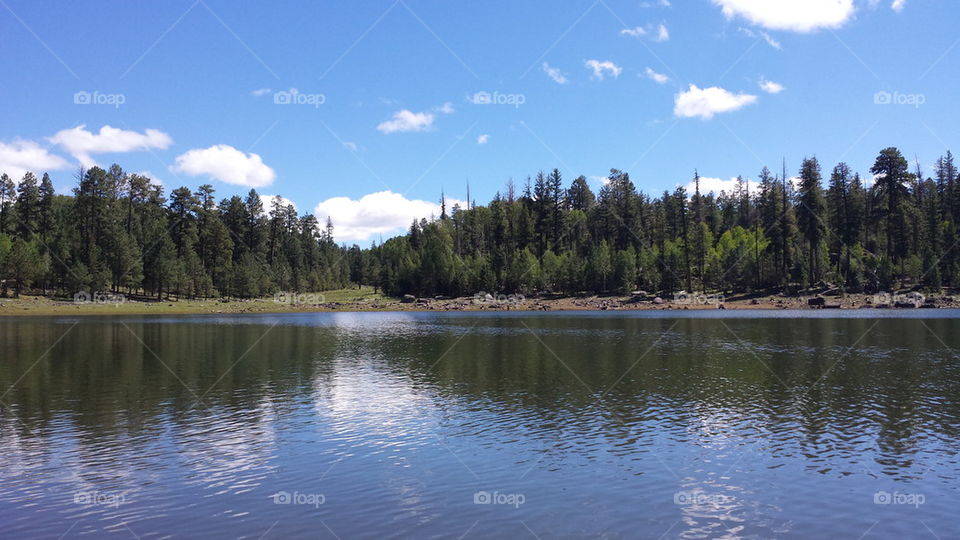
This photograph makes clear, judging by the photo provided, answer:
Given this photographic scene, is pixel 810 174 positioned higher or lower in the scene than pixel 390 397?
higher

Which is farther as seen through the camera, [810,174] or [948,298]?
[810,174]

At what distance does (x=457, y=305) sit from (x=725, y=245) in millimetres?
69132

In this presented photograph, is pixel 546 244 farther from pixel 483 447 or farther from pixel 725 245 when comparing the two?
pixel 483 447

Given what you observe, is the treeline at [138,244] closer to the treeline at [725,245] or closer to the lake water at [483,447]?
the treeline at [725,245]

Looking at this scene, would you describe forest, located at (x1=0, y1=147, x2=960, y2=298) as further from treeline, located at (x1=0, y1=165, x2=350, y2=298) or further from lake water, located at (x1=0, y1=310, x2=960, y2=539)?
lake water, located at (x1=0, y1=310, x2=960, y2=539)

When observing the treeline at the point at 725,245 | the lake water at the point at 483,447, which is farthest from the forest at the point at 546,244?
the lake water at the point at 483,447

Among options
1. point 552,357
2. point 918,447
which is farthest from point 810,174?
point 918,447

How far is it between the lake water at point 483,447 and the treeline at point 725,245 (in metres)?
86.5

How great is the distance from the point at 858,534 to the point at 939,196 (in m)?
184

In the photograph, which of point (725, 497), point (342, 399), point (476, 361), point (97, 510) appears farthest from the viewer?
point (476, 361)

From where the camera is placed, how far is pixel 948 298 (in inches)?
4208

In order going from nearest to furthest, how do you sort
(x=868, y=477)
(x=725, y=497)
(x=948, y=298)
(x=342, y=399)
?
1. (x=725, y=497)
2. (x=868, y=477)
3. (x=342, y=399)
4. (x=948, y=298)

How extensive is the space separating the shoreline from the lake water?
7453cm

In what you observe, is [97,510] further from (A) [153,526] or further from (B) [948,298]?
(B) [948,298]
